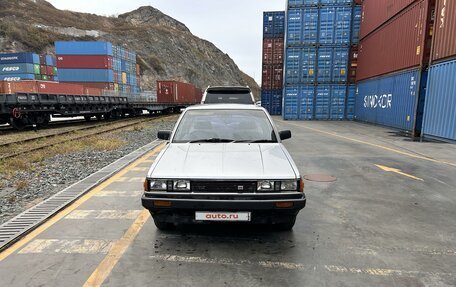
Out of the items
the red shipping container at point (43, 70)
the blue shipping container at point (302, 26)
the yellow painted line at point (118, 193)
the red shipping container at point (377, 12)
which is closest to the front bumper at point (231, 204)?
the yellow painted line at point (118, 193)

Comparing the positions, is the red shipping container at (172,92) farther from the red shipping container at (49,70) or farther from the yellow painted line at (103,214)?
the yellow painted line at (103,214)

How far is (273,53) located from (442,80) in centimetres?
2184

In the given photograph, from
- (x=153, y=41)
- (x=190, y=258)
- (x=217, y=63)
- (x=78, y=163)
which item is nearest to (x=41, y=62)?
(x=153, y=41)

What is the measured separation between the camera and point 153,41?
8775cm

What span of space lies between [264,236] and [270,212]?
2.21 feet

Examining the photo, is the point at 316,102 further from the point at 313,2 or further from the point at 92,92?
the point at 92,92

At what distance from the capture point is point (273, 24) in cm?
3250

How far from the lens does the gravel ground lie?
5203mm

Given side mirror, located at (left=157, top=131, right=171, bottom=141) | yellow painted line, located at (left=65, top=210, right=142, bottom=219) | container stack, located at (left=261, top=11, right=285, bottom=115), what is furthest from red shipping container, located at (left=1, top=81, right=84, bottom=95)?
container stack, located at (left=261, top=11, right=285, bottom=115)

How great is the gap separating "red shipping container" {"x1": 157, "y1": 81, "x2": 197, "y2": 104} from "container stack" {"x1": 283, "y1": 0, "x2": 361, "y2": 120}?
51.4 ft

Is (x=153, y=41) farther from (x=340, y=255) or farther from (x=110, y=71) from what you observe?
(x=340, y=255)

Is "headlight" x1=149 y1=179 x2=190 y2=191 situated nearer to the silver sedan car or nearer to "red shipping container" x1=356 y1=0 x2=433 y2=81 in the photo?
the silver sedan car

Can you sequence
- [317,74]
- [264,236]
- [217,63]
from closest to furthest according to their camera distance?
[264,236] < [317,74] < [217,63]

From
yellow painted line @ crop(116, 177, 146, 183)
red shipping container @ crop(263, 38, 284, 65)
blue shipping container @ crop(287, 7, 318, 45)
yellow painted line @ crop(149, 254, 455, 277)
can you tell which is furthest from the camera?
red shipping container @ crop(263, 38, 284, 65)
